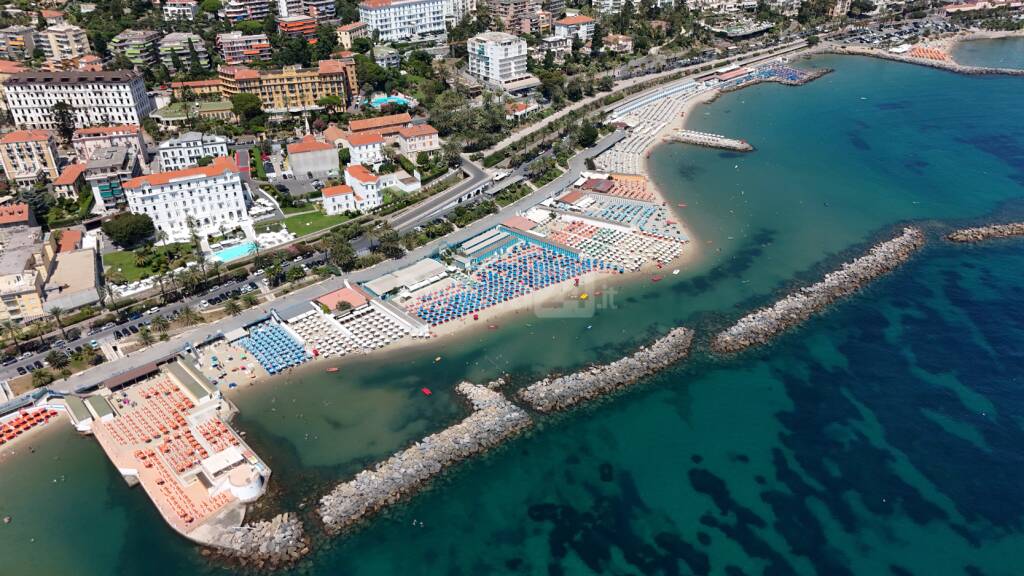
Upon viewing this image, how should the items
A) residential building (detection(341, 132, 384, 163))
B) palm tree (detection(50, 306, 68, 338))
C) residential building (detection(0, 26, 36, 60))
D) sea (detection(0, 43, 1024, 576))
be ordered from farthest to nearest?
1. residential building (detection(0, 26, 36, 60))
2. residential building (detection(341, 132, 384, 163))
3. palm tree (detection(50, 306, 68, 338))
4. sea (detection(0, 43, 1024, 576))

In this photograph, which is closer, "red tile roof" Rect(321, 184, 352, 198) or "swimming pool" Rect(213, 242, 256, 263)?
"swimming pool" Rect(213, 242, 256, 263)

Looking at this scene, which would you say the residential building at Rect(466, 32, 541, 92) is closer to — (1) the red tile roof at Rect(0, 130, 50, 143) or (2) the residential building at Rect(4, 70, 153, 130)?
(2) the residential building at Rect(4, 70, 153, 130)

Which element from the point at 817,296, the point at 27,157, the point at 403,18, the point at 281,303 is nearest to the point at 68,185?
the point at 27,157

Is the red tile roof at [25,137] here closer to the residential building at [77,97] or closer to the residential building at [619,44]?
the residential building at [77,97]

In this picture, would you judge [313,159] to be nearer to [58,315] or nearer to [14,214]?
[14,214]

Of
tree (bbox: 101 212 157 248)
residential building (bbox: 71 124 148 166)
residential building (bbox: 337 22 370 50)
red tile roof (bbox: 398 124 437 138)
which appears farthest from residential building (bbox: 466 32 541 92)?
tree (bbox: 101 212 157 248)

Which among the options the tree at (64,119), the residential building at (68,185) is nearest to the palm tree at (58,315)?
the residential building at (68,185)

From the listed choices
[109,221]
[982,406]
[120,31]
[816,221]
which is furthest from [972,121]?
[120,31]
